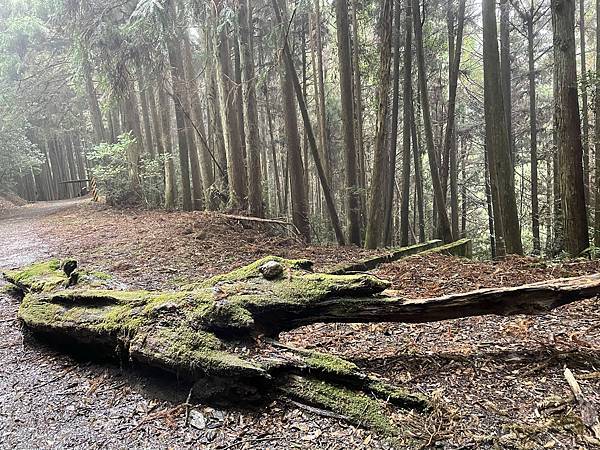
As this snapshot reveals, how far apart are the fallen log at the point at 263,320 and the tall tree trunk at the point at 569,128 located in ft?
12.1

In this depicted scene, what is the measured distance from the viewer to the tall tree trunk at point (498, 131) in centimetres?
759

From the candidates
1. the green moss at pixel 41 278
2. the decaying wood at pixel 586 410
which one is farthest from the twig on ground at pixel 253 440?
the green moss at pixel 41 278

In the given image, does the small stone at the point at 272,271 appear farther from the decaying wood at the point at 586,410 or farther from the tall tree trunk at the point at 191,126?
the tall tree trunk at the point at 191,126

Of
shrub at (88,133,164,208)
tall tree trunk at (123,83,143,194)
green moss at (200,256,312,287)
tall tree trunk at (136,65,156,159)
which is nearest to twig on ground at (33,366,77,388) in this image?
green moss at (200,256,312,287)

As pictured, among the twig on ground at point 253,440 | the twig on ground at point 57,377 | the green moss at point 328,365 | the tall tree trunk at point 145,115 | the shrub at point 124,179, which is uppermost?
the tall tree trunk at point 145,115

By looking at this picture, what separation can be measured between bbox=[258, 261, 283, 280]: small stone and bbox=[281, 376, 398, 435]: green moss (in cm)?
97

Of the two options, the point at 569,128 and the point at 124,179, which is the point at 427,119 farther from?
the point at 124,179

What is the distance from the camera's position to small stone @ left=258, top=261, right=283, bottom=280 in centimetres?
353

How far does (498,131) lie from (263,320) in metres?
6.25

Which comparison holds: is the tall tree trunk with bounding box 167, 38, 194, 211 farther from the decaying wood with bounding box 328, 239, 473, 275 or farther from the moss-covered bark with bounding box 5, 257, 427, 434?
the moss-covered bark with bounding box 5, 257, 427, 434

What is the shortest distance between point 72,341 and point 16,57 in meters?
19.9

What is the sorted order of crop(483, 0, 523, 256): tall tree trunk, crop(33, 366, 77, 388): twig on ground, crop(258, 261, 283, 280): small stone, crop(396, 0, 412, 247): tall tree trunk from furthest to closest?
crop(396, 0, 412, 247): tall tree trunk → crop(483, 0, 523, 256): tall tree trunk → crop(258, 261, 283, 280): small stone → crop(33, 366, 77, 388): twig on ground

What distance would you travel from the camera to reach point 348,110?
973 centimetres

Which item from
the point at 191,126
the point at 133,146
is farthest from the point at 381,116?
the point at 133,146
